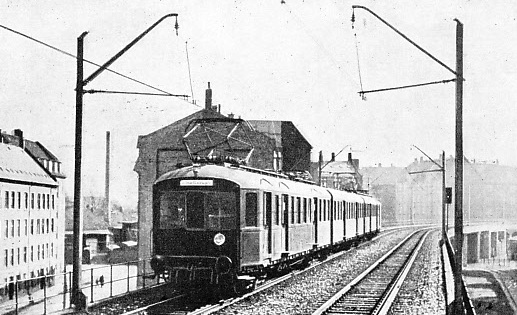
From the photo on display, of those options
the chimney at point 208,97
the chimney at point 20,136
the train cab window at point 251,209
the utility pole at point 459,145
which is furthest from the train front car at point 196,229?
the chimney at point 20,136

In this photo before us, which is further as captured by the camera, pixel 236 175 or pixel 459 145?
pixel 236 175

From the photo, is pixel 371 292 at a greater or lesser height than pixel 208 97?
lesser

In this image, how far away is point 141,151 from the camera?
2100 inches

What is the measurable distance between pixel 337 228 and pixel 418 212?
3855 inches

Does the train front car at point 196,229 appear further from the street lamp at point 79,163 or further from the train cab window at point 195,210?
the street lamp at point 79,163

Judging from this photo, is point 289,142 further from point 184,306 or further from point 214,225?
point 184,306

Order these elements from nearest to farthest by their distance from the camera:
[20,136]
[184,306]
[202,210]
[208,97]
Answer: [184,306]
[202,210]
[208,97]
[20,136]

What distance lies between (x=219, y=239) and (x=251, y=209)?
1.13m

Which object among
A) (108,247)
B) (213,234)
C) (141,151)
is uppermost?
(141,151)

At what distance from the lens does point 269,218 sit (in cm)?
1894

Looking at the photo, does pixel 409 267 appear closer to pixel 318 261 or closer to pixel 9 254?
pixel 318 261

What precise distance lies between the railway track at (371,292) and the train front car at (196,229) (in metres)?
2.61

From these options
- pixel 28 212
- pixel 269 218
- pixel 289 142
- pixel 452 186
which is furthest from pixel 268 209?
pixel 452 186

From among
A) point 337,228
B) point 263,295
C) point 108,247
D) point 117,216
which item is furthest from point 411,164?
point 263,295
